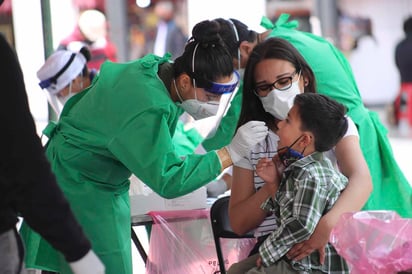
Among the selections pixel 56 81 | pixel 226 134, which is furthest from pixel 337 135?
pixel 56 81

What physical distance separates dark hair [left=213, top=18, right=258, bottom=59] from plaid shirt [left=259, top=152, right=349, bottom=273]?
84 centimetres

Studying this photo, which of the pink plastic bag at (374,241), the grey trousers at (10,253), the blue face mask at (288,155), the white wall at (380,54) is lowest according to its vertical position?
the white wall at (380,54)

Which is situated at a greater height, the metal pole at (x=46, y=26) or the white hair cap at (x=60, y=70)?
the metal pole at (x=46, y=26)

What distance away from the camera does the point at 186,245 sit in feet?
10.1

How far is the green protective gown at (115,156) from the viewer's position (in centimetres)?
243

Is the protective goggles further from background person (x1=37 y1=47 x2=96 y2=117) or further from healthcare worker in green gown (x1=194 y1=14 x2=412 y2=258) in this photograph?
Answer: background person (x1=37 y1=47 x2=96 y2=117)

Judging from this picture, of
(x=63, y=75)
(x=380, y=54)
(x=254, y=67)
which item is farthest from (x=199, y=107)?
(x=380, y=54)

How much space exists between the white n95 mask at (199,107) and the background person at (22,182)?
111 cm

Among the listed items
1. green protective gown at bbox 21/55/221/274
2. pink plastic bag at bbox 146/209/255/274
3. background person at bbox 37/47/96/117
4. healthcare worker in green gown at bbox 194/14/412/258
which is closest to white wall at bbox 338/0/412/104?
background person at bbox 37/47/96/117

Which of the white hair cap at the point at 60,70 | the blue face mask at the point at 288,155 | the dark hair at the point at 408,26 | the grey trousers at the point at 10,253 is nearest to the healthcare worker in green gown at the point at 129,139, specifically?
the blue face mask at the point at 288,155

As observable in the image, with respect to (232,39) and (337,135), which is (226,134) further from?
(337,135)

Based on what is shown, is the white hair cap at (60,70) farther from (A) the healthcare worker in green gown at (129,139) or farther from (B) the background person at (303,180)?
(B) the background person at (303,180)

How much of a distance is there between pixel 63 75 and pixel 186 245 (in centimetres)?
133

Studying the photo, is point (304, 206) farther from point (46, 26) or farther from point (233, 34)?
point (46, 26)
